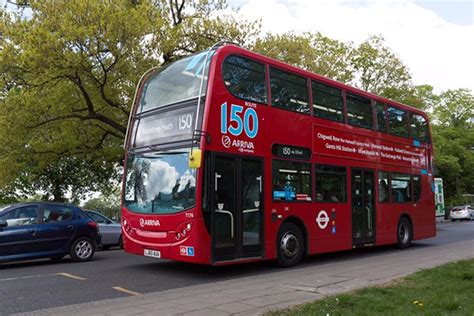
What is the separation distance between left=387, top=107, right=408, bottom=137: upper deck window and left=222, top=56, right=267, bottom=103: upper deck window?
20.0 feet

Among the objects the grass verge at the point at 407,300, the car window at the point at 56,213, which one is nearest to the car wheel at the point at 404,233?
the grass verge at the point at 407,300

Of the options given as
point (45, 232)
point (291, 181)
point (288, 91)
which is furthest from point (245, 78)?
point (45, 232)

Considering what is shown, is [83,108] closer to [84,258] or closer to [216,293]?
[84,258]

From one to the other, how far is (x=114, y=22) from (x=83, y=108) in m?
5.31

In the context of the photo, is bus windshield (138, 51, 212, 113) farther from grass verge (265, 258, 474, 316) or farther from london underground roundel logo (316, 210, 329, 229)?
grass verge (265, 258, 474, 316)

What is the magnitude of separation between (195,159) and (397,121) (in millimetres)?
8988

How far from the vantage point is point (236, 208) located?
9617 millimetres

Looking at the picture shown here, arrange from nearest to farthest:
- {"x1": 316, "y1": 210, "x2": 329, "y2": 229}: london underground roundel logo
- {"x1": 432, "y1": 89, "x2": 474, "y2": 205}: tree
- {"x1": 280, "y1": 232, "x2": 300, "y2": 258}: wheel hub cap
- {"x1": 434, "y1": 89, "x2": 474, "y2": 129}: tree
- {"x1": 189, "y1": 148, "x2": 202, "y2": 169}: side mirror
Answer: {"x1": 189, "y1": 148, "x2": 202, "y2": 169}: side mirror, {"x1": 280, "y1": 232, "x2": 300, "y2": 258}: wheel hub cap, {"x1": 316, "y1": 210, "x2": 329, "y2": 229}: london underground roundel logo, {"x1": 432, "y1": 89, "x2": 474, "y2": 205}: tree, {"x1": 434, "y1": 89, "x2": 474, "y2": 129}: tree

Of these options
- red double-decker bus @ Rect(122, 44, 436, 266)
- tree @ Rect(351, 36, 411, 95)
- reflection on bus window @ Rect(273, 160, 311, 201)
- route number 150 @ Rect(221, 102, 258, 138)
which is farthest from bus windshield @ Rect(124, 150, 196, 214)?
tree @ Rect(351, 36, 411, 95)

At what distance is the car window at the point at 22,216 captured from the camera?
35.6ft

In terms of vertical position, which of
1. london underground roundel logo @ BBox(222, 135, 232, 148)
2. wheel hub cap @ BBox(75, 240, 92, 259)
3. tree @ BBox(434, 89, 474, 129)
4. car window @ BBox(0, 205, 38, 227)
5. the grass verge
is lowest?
the grass verge

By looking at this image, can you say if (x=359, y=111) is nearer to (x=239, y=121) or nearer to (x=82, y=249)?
(x=239, y=121)

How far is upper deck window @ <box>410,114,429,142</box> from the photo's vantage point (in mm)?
16234

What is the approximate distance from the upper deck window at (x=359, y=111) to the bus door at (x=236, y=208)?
169 inches
